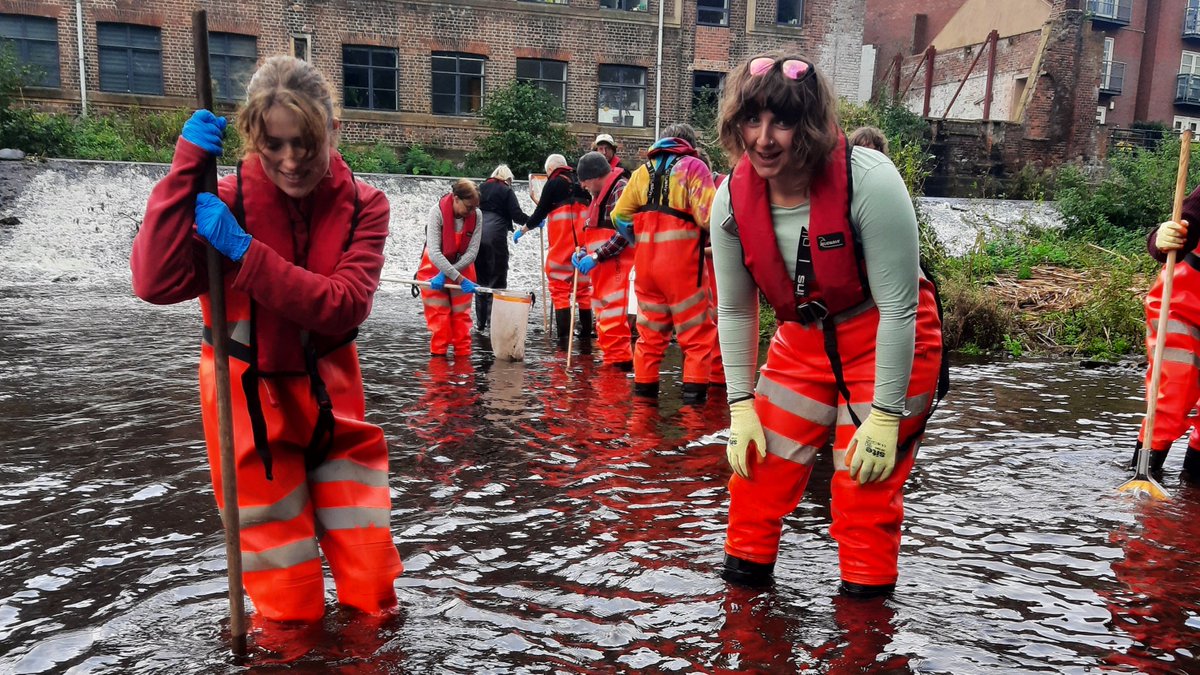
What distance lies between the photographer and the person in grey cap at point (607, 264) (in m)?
8.93

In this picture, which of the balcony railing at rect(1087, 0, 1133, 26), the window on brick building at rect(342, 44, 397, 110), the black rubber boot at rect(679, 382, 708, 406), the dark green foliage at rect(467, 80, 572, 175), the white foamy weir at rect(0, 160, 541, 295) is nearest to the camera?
the black rubber boot at rect(679, 382, 708, 406)

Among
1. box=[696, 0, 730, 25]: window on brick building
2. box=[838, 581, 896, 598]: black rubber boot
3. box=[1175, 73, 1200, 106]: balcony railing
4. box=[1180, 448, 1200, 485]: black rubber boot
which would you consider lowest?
box=[1180, 448, 1200, 485]: black rubber boot

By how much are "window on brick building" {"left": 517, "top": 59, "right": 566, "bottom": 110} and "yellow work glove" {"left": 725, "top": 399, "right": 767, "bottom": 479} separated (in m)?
24.5

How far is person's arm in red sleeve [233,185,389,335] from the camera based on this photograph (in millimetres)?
2850

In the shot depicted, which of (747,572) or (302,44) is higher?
(302,44)

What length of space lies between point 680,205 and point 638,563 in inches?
147

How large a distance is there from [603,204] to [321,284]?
6.58 meters

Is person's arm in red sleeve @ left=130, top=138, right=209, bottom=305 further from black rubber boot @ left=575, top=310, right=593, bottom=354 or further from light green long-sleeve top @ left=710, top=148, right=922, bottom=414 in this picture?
black rubber boot @ left=575, top=310, right=593, bottom=354

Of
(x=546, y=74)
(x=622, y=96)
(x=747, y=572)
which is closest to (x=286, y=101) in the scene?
(x=747, y=572)

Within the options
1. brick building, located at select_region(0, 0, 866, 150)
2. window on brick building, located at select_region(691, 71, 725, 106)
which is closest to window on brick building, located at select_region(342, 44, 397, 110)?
brick building, located at select_region(0, 0, 866, 150)

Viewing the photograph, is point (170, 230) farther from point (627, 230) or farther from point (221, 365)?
point (627, 230)

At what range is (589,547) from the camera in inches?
175

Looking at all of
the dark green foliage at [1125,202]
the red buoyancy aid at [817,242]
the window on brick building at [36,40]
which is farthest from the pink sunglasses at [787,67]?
the window on brick building at [36,40]

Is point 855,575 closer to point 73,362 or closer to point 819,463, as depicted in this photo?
point 819,463
